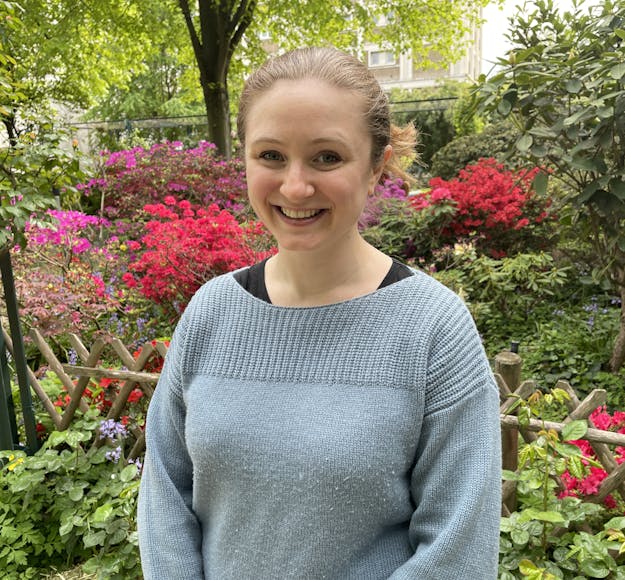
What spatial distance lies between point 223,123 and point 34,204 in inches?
286

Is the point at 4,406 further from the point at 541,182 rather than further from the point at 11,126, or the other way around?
the point at 11,126

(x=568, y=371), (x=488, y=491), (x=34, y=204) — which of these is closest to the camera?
(x=488, y=491)

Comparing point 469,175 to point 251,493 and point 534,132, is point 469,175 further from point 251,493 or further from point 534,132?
point 251,493

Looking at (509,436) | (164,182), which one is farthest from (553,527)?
(164,182)

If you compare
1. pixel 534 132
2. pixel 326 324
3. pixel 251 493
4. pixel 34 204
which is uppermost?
pixel 534 132

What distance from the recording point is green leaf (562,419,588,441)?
183cm

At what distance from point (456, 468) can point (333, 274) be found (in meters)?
0.45

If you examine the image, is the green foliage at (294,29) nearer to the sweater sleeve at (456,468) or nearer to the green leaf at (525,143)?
the green leaf at (525,143)

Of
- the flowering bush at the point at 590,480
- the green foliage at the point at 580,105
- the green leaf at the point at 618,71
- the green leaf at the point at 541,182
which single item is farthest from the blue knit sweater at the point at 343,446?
the green leaf at the point at 541,182

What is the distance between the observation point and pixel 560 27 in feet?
11.4

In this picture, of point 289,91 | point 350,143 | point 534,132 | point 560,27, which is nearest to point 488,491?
point 350,143

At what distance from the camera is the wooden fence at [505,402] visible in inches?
76.2

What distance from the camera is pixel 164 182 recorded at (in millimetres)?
7723

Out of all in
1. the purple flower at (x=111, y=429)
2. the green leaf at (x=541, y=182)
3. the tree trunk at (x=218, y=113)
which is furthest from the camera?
the tree trunk at (x=218, y=113)
